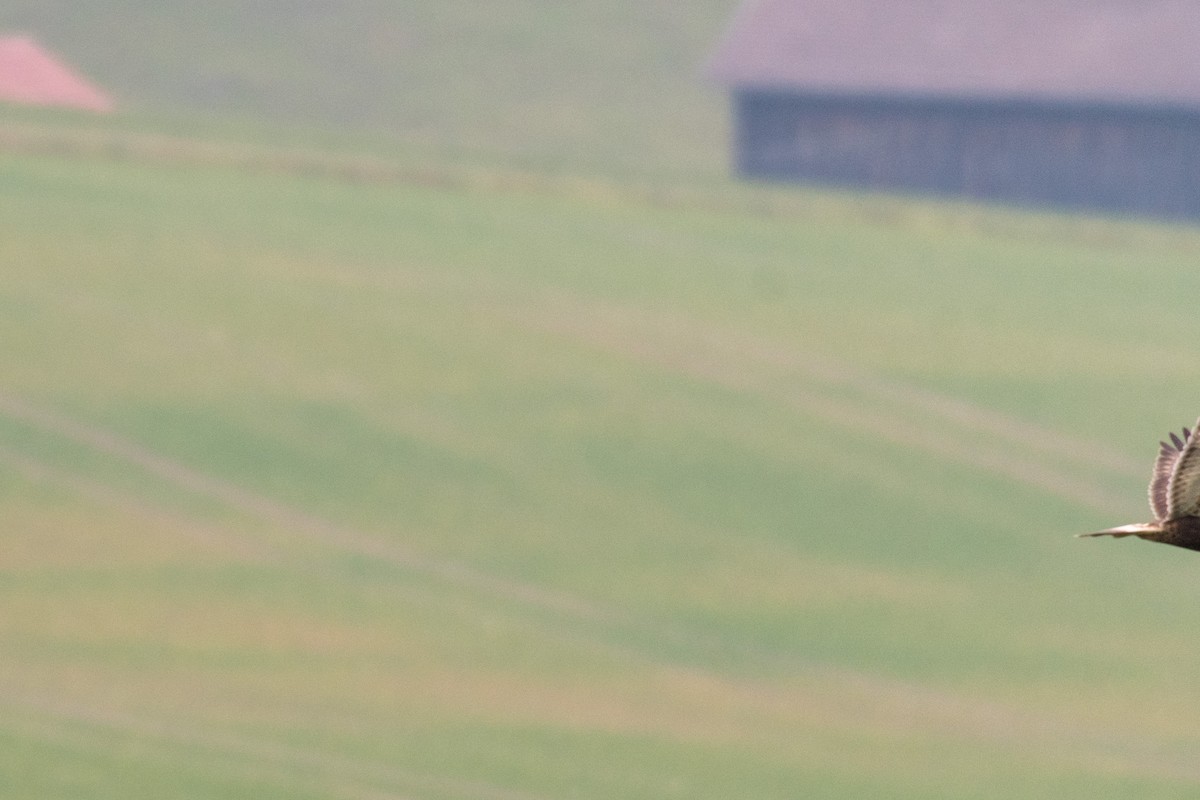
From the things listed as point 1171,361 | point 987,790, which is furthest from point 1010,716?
point 1171,361

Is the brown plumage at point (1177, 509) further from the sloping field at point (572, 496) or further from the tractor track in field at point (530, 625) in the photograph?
the tractor track in field at point (530, 625)

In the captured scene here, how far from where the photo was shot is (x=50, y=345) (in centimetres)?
3941

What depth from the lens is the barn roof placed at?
5475cm

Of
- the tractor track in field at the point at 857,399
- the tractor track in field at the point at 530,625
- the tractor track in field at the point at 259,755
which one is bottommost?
the tractor track in field at the point at 259,755

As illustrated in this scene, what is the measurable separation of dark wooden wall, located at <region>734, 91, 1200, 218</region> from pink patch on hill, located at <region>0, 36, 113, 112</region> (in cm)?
1070

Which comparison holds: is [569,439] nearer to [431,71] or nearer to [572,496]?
[572,496]

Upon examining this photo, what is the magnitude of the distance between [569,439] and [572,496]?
170 cm

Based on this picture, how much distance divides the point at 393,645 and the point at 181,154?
16.3 metres

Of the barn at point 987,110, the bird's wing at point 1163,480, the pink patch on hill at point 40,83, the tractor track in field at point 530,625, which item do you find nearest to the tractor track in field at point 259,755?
the tractor track in field at point 530,625

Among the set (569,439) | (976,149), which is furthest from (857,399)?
(976,149)

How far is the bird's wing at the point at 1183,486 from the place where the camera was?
40.9 feet

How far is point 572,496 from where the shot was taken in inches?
1463

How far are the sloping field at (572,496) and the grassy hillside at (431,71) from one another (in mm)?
5985

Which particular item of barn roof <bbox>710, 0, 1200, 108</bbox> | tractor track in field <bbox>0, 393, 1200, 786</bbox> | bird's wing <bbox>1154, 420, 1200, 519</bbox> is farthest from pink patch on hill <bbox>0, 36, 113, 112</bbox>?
bird's wing <bbox>1154, 420, 1200, 519</bbox>
